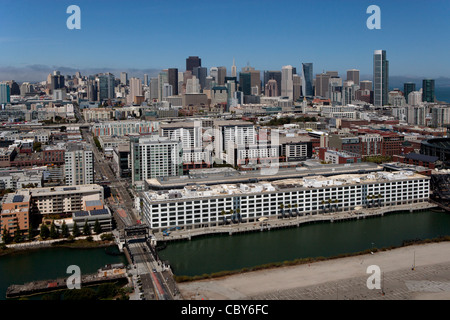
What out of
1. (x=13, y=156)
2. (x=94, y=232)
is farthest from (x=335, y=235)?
(x=13, y=156)

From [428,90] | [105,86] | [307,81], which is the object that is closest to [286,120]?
[428,90]

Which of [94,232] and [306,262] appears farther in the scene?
[94,232]

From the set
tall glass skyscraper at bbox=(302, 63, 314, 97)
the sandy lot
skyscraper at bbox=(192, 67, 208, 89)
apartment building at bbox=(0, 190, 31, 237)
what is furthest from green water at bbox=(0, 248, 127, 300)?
tall glass skyscraper at bbox=(302, 63, 314, 97)

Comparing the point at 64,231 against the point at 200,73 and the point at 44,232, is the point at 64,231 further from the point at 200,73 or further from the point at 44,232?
the point at 200,73

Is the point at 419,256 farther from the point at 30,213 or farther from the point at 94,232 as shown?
the point at 30,213

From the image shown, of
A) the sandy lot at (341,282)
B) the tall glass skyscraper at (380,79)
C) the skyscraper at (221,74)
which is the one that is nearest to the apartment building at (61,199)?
the sandy lot at (341,282)
